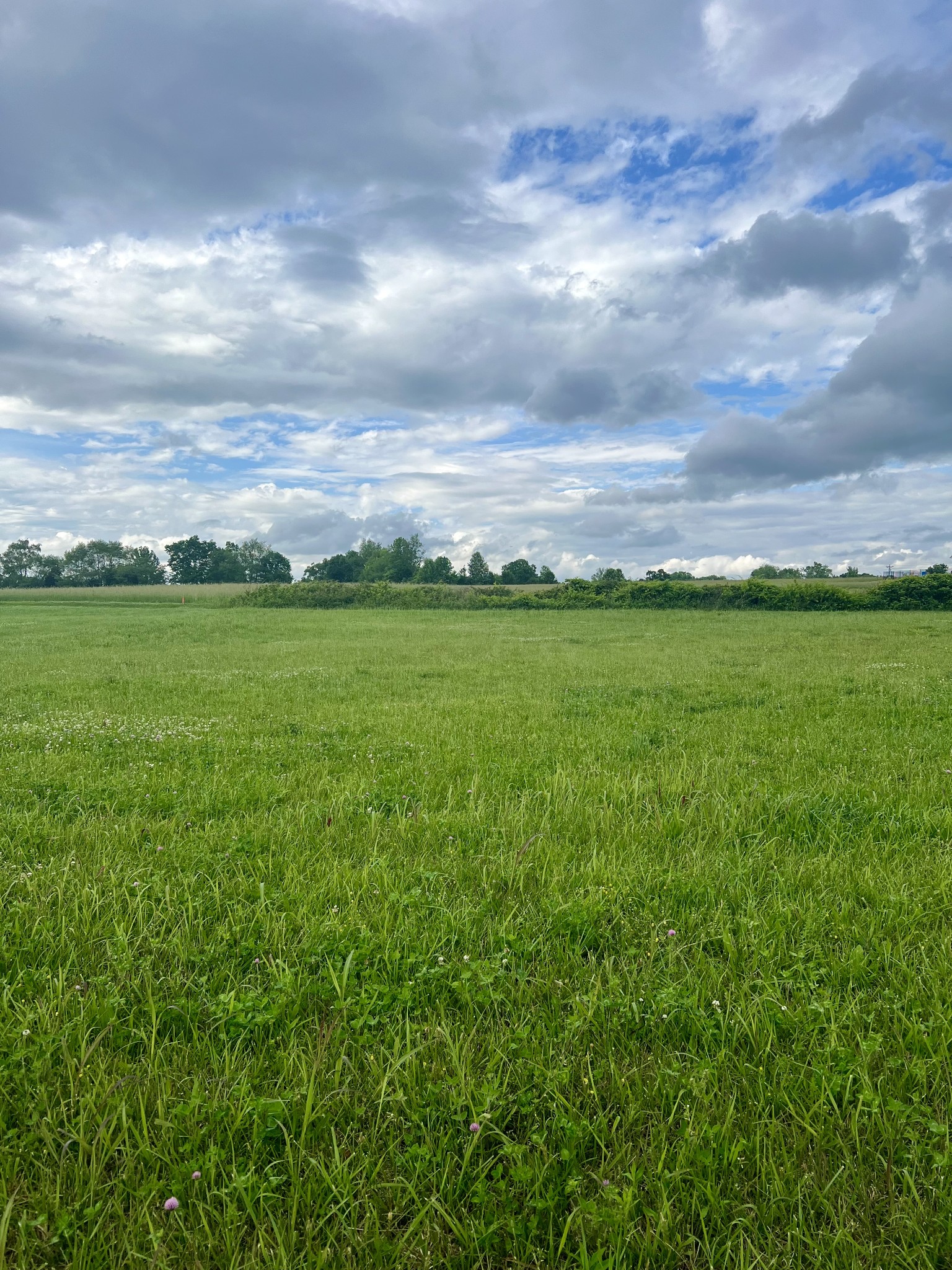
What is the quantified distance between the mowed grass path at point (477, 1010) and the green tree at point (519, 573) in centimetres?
10839

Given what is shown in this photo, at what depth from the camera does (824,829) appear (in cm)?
577

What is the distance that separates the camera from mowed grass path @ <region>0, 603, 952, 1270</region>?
2270mm

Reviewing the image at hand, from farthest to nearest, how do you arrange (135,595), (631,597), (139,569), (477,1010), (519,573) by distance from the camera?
(139,569), (519,573), (135,595), (631,597), (477,1010)

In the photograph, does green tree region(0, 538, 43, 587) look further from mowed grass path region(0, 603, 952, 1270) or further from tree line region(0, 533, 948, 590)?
mowed grass path region(0, 603, 952, 1270)

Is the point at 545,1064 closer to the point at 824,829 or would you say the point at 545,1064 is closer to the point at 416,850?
the point at 416,850

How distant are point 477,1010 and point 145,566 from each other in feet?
558

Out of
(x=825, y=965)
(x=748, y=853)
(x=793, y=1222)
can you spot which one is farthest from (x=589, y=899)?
(x=793, y=1222)

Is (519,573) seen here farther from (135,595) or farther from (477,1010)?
(477,1010)

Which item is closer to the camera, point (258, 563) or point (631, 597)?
point (631, 597)

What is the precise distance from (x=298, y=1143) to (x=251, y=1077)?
459mm

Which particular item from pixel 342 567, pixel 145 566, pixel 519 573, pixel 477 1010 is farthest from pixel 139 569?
pixel 477 1010

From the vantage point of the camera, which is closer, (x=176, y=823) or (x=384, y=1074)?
(x=384, y=1074)

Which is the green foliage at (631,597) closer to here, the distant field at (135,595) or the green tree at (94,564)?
the distant field at (135,595)

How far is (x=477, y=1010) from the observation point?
10.8ft
